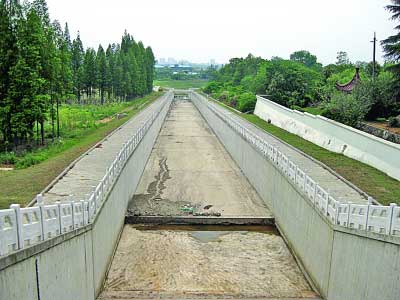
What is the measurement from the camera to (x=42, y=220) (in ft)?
27.7

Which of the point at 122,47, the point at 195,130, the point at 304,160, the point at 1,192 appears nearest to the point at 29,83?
the point at 1,192

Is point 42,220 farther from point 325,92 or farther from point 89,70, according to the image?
point 89,70

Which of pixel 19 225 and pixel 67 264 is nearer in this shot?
pixel 19 225

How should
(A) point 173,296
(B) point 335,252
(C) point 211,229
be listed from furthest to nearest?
(C) point 211,229
(A) point 173,296
(B) point 335,252

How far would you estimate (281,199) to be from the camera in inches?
711

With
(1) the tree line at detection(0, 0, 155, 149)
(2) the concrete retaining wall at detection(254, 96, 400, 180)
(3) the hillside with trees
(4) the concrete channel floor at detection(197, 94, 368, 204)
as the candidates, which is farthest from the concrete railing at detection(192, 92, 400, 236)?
(1) the tree line at detection(0, 0, 155, 149)

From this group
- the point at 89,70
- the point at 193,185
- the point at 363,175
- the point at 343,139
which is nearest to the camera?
the point at 363,175

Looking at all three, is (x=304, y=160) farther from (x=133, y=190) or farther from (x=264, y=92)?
(x=264, y=92)

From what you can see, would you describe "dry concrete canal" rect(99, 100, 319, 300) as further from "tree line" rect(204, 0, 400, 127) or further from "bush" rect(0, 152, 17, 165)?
"tree line" rect(204, 0, 400, 127)

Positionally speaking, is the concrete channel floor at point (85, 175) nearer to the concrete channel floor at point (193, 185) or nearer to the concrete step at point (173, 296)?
the concrete channel floor at point (193, 185)

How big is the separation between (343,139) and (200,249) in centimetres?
1253

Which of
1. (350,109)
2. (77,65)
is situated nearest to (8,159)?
(350,109)

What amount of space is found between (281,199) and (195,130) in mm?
30573

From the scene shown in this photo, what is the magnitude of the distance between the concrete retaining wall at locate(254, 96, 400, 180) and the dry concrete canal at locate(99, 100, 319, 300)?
18.5ft
